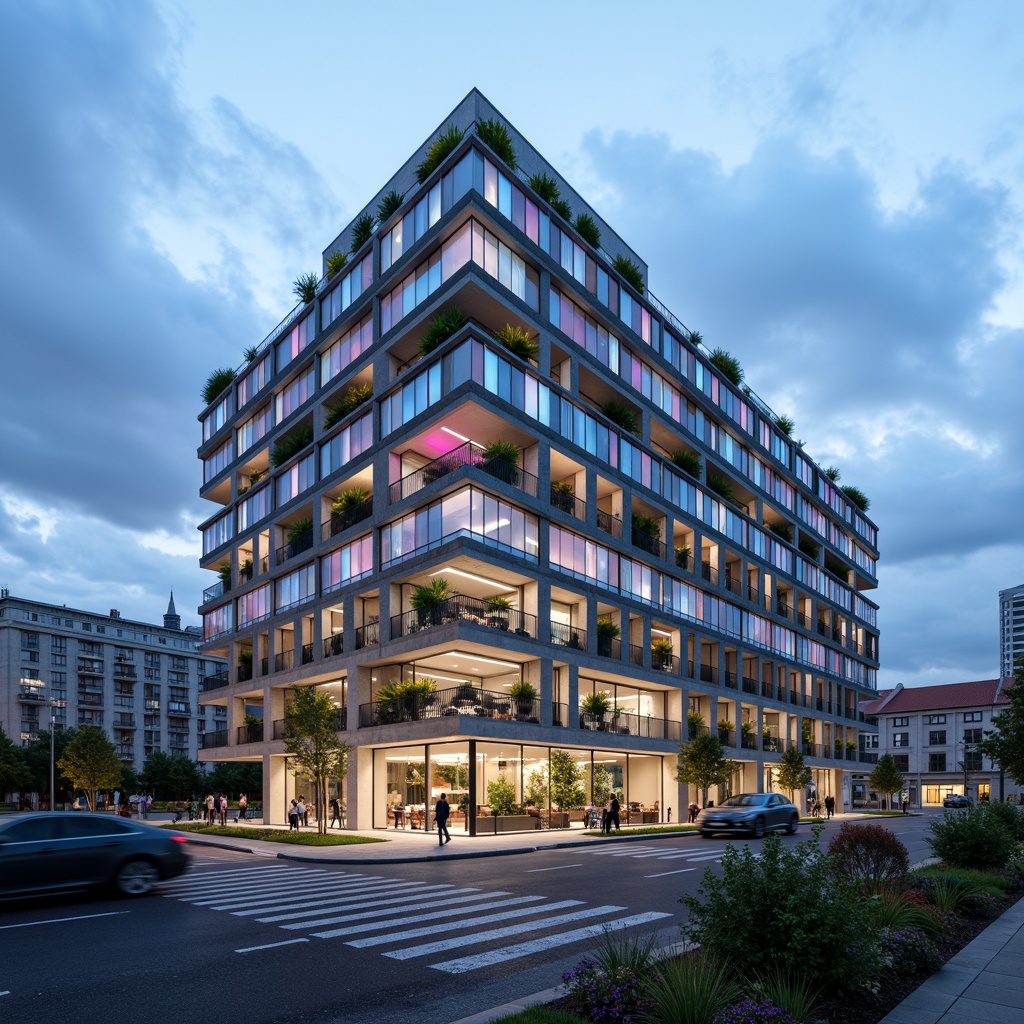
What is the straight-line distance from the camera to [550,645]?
123ft

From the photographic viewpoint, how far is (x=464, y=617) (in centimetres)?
3488

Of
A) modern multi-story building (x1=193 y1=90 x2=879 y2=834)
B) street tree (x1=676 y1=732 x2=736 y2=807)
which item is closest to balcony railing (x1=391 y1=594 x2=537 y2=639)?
modern multi-story building (x1=193 y1=90 x2=879 y2=834)

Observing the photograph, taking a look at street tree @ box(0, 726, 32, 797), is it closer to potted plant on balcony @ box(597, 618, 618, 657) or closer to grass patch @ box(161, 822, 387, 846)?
grass patch @ box(161, 822, 387, 846)

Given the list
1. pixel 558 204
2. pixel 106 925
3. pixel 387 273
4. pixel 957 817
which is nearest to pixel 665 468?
pixel 558 204

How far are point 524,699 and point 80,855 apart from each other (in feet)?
75.7

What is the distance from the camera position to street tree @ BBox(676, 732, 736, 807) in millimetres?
42219

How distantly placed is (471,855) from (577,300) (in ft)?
91.0

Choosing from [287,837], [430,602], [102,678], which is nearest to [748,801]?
[430,602]

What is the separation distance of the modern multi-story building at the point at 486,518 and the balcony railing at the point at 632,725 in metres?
0.15

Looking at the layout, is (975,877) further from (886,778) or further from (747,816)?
(886,778)

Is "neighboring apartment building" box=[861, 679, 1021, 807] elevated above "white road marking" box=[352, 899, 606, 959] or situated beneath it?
situated beneath

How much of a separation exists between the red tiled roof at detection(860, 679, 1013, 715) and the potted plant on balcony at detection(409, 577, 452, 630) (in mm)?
87975

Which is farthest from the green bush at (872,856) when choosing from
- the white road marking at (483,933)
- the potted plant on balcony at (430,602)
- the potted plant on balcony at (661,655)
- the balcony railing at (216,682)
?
the balcony railing at (216,682)

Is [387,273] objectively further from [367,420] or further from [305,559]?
[305,559]
